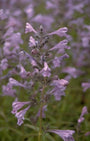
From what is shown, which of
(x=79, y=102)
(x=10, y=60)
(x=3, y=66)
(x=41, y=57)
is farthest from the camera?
(x=79, y=102)

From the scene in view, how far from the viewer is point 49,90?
334 centimetres

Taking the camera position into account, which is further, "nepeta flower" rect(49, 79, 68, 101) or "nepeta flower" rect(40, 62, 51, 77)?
"nepeta flower" rect(49, 79, 68, 101)

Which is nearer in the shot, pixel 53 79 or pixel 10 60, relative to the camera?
pixel 53 79

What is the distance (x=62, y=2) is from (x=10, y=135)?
3.45 metres

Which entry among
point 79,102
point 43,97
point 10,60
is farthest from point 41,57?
point 79,102

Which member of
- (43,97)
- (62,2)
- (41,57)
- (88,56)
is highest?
(62,2)

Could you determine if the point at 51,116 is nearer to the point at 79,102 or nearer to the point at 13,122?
the point at 13,122

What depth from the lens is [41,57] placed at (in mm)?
2998

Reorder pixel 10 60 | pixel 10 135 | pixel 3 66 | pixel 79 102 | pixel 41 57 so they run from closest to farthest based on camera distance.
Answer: pixel 41 57
pixel 3 66
pixel 10 60
pixel 10 135
pixel 79 102

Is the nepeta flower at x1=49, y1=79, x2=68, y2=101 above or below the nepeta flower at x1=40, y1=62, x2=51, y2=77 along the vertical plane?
below

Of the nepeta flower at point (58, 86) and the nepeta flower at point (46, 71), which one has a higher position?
the nepeta flower at point (46, 71)

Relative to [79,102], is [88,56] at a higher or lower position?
higher

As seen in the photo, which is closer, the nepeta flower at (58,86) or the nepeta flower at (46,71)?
the nepeta flower at (46,71)

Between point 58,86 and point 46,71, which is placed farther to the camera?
point 58,86
